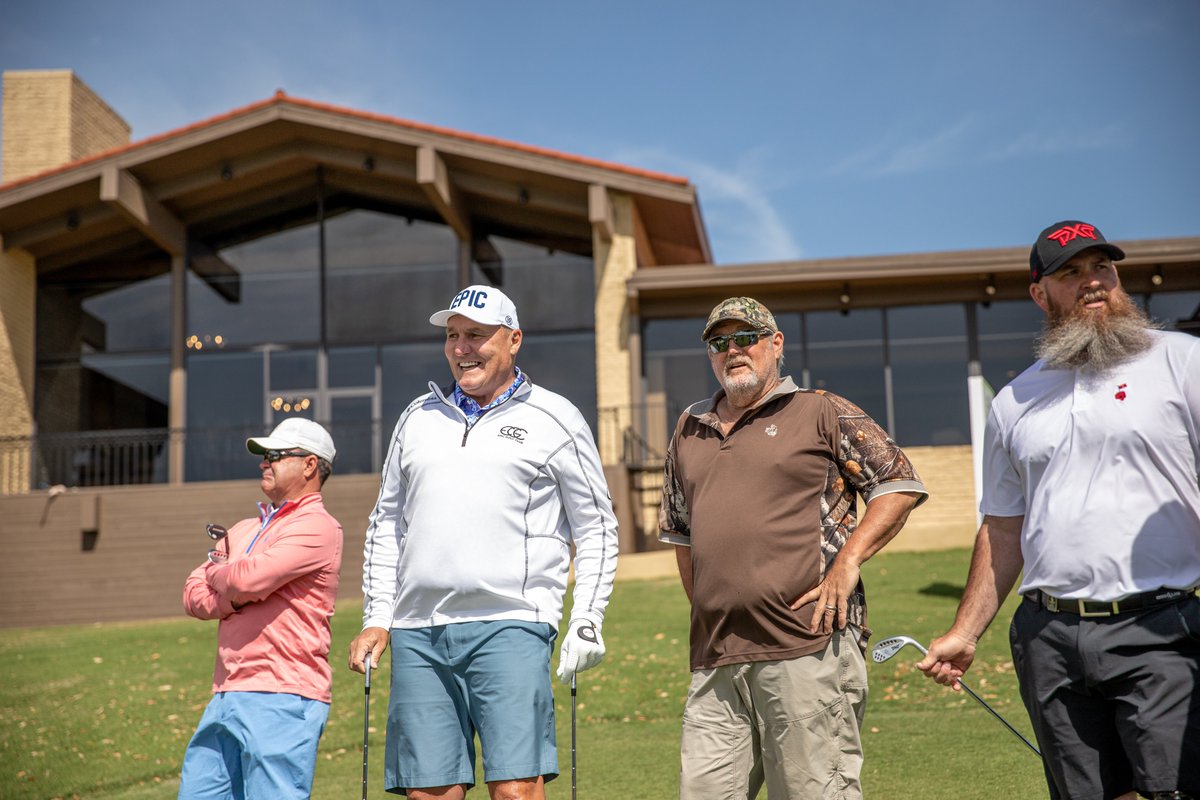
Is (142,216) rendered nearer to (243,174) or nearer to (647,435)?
(243,174)

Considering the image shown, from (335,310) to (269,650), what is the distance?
17962 mm

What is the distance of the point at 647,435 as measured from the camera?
20.0m

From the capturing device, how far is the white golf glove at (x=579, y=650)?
12.9ft

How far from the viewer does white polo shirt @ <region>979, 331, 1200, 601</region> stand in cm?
325

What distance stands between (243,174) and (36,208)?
360 cm

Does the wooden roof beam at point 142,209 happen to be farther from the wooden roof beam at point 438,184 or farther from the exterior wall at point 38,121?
the wooden roof beam at point 438,184

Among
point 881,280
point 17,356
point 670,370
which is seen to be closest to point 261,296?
point 17,356

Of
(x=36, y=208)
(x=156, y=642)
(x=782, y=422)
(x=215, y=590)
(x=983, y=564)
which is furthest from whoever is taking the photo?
(x=36, y=208)

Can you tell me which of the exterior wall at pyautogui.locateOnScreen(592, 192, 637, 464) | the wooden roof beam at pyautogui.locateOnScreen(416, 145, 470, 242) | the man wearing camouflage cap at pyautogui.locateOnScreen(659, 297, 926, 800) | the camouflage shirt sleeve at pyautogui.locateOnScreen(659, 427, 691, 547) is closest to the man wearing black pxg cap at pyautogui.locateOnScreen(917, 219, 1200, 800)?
the man wearing camouflage cap at pyautogui.locateOnScreen(659, 297, 926, 800)

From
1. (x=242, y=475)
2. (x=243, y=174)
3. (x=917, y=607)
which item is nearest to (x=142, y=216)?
(x=243, y=174)

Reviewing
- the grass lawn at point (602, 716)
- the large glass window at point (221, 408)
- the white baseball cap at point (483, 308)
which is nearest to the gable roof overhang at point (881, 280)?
the grass lawn at point (602, 716)

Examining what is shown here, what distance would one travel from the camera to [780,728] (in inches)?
156

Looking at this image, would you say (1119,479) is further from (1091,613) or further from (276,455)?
(276,455)

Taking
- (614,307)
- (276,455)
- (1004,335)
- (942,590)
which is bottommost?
(942,590)
